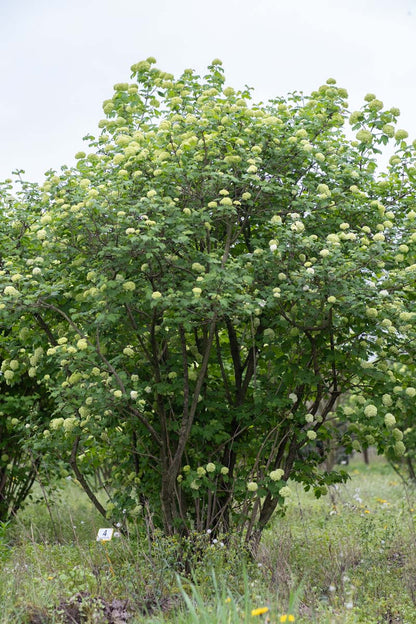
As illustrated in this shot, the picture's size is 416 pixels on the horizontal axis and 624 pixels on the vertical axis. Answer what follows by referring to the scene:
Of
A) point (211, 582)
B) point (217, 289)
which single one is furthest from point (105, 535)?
point (217, 289)

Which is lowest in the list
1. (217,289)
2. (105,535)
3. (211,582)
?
(211,582)

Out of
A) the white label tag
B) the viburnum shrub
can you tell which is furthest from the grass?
the viburnum shrub

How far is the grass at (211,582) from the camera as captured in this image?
139 inches

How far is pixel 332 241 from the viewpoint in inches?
161

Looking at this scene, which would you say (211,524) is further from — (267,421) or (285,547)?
(267,421)

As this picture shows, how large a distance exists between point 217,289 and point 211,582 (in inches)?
71.5

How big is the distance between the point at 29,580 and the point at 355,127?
3815 millimetres

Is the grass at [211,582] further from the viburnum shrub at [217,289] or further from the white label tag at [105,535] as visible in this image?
the viburnum shrub at [217,289]

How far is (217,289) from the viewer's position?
398cm

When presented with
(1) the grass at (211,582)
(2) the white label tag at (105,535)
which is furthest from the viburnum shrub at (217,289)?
(2) the white label tag at (105,535)

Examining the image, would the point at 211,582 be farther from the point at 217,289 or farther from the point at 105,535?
the point at 217,289

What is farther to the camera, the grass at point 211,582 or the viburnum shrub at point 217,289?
the viburnum shrub at point 217,289

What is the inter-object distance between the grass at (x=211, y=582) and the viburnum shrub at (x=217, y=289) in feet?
1.48

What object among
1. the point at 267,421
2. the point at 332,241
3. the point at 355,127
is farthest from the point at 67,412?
the point at 355,127
